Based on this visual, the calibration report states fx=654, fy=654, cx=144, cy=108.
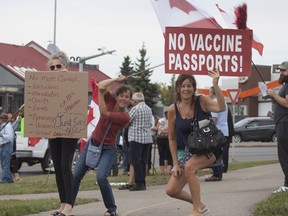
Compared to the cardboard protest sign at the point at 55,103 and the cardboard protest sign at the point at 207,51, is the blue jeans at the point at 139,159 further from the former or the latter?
the cardboard protest sign at the point at 55,103

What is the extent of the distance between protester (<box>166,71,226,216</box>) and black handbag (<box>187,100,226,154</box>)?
96mm

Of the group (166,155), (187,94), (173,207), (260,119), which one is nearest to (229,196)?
(173,207)

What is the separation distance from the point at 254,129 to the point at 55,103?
3266 centimetres

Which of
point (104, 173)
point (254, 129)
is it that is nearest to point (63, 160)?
point (104, 173)

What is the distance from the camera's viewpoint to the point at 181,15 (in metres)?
9.80

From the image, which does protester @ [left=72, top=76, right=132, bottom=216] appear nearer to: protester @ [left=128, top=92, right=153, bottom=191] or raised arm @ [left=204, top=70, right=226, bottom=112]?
raised arm @ [left=204, top=70, right=226, bottom=112]

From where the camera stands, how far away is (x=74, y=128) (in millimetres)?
7992

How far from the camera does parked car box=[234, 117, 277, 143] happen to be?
39562 mm

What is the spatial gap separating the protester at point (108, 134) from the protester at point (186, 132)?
0.88 meters

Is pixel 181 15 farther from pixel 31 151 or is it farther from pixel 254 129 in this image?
pixel 254 129

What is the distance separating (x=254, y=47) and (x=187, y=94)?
293cm

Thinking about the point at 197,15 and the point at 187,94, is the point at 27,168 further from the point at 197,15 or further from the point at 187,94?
the point at 187,94

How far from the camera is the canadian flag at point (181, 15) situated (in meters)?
9.62

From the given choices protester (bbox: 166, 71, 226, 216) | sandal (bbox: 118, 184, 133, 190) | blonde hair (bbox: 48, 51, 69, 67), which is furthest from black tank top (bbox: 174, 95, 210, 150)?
sandal (bbox: 118, 184, 133, 190)
